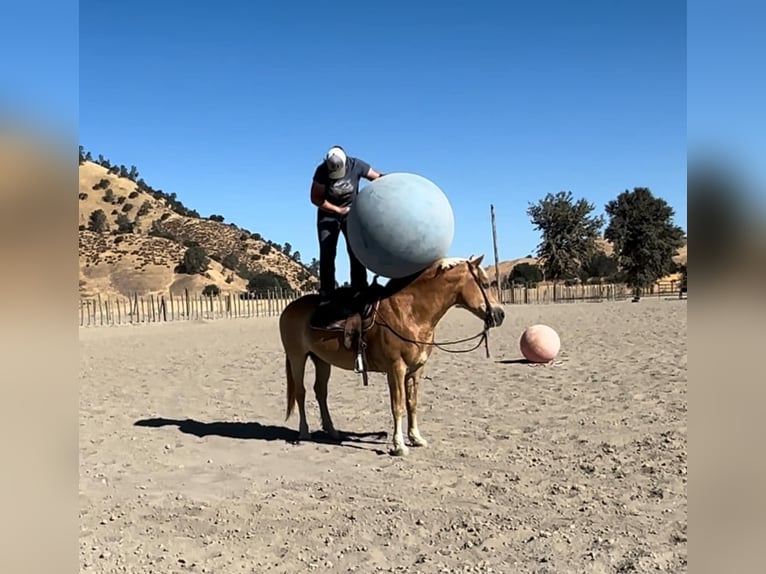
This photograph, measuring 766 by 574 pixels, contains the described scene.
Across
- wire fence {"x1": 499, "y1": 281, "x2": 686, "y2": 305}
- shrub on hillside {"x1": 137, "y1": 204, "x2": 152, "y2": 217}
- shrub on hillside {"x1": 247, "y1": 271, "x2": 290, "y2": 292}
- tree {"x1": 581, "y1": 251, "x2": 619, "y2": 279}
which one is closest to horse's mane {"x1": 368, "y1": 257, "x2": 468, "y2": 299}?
wire fence {"x1": 499, "y1": 281, "x2": 686, "y2": 305}

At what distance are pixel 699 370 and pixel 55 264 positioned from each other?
1.29m

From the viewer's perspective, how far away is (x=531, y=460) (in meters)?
7.00

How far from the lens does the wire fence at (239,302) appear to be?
5159 cm

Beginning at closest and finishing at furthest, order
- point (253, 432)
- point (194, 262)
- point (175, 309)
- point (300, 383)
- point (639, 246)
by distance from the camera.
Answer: point (300, 383) → point (253, 432) → point (639, 246) → point (175, 309) → point (194, 262)

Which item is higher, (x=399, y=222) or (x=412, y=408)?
(x=399, y=222)

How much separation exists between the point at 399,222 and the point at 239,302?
5782cm

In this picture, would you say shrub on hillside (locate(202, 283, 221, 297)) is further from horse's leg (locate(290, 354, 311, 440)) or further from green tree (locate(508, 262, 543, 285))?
horse's leg (locate(290, 354, 311, 440))

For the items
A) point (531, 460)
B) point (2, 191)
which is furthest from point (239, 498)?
point (2, 191)

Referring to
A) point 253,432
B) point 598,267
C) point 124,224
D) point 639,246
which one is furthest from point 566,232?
point 253,432

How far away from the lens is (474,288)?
7.45m

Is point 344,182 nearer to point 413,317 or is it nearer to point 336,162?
point 336,162

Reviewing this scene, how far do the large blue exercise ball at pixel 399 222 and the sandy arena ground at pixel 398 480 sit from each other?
2.17m

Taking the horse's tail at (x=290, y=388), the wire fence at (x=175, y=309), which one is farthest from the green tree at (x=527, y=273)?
the horse's tail at (x=290, y=388)

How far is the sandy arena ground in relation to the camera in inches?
183
